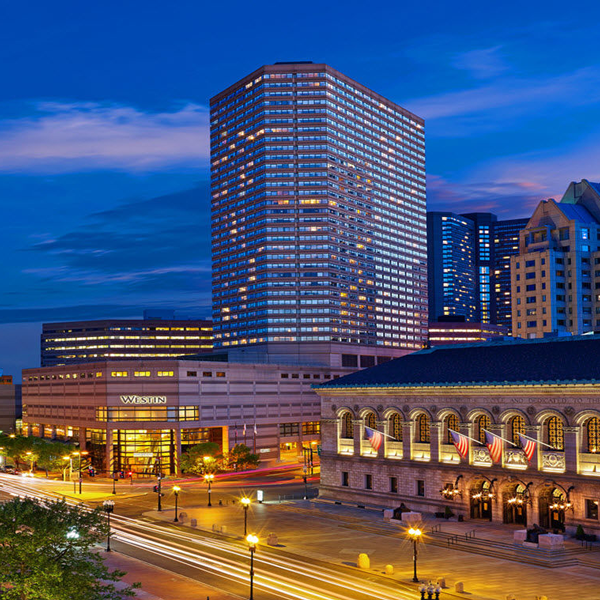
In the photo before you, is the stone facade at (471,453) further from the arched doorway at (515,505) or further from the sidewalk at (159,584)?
the sidewalk at (159,584)

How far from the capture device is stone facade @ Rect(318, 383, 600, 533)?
69.6m

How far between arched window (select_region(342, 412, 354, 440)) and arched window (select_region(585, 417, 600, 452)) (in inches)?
1159

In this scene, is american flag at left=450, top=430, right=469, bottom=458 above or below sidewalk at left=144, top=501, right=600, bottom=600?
Result: above

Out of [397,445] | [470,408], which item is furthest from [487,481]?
[397,445]

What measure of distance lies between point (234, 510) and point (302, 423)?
81.7 meters

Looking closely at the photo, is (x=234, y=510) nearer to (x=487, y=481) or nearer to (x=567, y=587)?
(x=487, y=481)

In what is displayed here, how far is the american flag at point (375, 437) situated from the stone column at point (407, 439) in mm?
2504

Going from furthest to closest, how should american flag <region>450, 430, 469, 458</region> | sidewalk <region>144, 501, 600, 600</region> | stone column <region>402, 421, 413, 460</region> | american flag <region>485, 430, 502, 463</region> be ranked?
stone column <region>402, 421, 413, 460</region> → american flag <region>450, 430, 469, 458</region> → american flag <region>485, 430, 502, 463</region> → sidewalk <region>144, 501, 600, 600</region>

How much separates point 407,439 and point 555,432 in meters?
16.9

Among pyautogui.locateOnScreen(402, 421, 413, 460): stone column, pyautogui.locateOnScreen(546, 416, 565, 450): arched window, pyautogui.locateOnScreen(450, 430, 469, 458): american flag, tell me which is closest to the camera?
pyautogui.locateOnScreen(546, 416, 565, 450): arched window

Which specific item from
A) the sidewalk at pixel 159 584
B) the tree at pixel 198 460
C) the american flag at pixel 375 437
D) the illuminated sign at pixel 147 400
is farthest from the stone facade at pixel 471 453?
the illuminated sign at pixel 147 400

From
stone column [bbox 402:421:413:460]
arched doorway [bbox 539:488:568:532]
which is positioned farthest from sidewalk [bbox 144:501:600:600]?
stone column [bbox 402:421:413:460]

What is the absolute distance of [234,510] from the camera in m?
88.3

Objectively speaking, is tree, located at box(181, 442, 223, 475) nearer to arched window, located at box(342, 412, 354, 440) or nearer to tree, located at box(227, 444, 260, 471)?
tree, located at box(227, 444, 260, 471)
